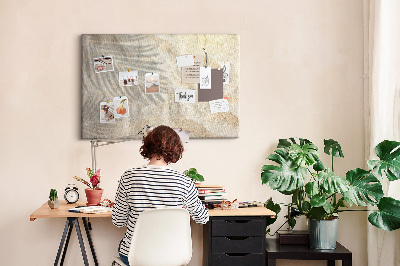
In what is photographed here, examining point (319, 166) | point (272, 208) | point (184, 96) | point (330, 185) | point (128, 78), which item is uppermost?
point (128, 78)

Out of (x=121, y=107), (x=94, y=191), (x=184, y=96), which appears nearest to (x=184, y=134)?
(x=184, y=96)

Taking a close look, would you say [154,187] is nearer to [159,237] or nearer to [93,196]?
[159,237]

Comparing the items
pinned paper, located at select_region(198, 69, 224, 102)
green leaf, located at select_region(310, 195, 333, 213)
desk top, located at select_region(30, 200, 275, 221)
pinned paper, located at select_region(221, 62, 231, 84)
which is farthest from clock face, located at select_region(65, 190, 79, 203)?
green leaf, located at select_region(310, 195, 333, 213)

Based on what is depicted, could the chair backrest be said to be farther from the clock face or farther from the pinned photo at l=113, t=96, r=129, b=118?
the pinned photo at l=113, t=96, r=129, b=118

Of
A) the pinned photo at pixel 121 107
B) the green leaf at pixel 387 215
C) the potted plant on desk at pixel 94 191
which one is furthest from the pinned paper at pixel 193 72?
the green leaf at pixel 387 215

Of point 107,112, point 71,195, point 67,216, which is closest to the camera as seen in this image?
point 67,216

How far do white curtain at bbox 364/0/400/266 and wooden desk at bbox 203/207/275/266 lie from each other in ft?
2.88

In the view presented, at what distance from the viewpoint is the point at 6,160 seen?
3889 mm

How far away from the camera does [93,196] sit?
359 cm

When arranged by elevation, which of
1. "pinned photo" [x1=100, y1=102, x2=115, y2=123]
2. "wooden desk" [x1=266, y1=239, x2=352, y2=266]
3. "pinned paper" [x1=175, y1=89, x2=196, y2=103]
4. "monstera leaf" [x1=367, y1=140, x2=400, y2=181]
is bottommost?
"wooden desk" [x1=266, y1=239, x2=352, y2=266]

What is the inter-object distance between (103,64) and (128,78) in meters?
0.22

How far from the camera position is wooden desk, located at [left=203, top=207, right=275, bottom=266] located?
3.35 m

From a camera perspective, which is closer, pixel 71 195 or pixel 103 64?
pixel 71 195

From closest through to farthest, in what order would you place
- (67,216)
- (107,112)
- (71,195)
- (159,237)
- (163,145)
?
1. (159,237)
2. (163,145)
3. (67,216)
4. (71,195)
5. (107,112)
